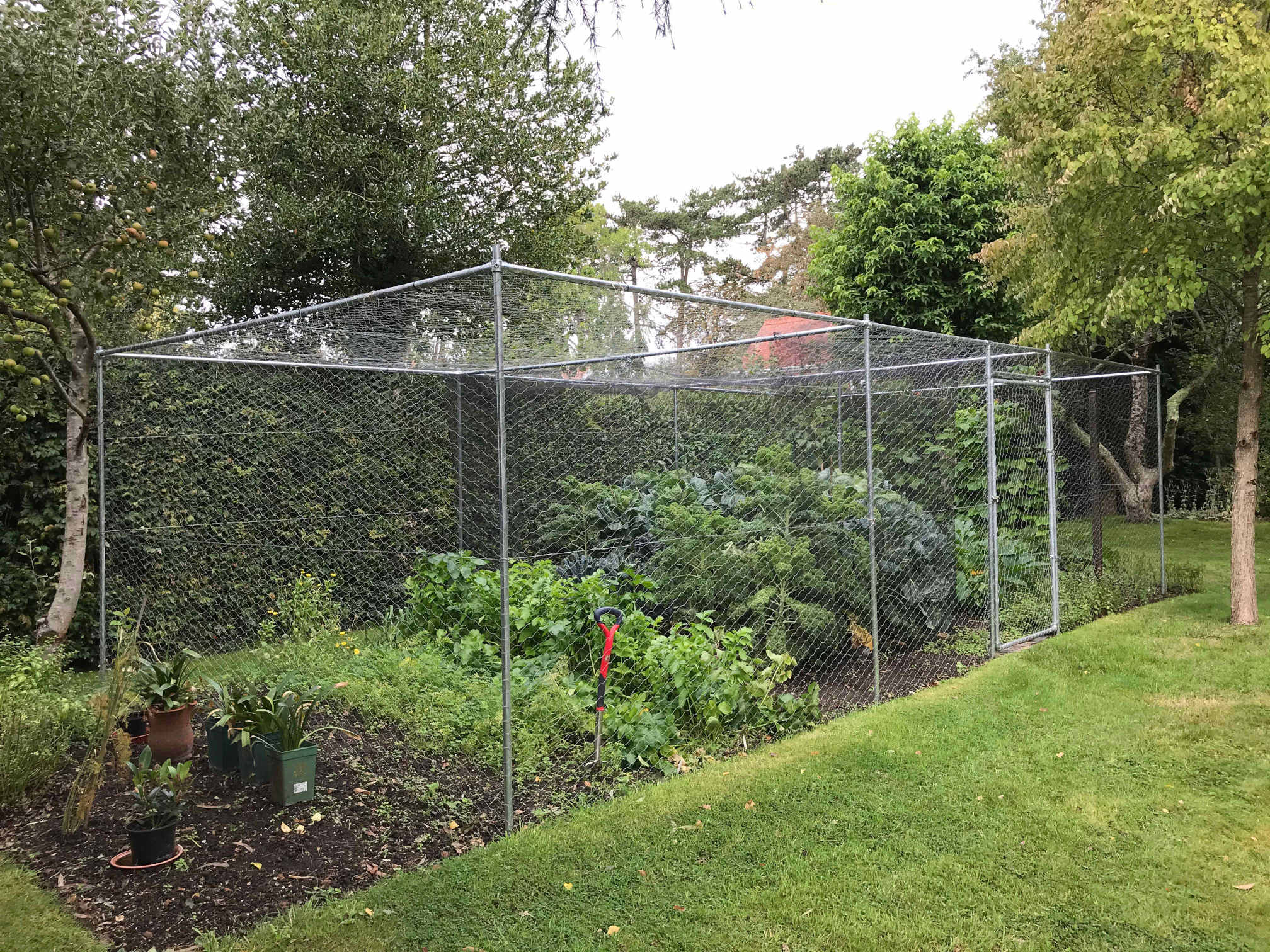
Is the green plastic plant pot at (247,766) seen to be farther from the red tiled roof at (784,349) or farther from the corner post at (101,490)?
the red tiled roof at (784,349)

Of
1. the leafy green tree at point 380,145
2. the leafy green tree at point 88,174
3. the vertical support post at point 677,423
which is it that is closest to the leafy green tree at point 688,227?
the leafy green tree at point 380,145

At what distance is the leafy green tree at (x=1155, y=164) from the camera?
5145 millimetres

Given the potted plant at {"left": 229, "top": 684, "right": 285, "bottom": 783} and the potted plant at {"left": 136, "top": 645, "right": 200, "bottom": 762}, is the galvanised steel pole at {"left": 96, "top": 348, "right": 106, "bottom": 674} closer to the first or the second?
the potted plant at {"left": 136, "top": 645, "right": 200, "bottom": 762}

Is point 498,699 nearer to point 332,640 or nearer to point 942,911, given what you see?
point 332,640

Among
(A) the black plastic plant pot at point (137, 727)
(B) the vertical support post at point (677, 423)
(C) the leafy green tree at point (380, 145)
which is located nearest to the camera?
(A) the black plastic plant pot at point (137, 727)

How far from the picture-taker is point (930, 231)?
1078 centimetres

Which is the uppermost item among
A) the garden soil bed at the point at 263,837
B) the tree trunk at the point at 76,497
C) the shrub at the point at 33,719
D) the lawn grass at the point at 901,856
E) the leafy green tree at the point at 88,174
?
the leafy green tree at the point at 88,174

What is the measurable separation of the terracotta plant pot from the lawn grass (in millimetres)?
1024

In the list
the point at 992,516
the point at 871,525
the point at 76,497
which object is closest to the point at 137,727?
the point at 76,497

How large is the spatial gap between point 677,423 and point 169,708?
163 inches

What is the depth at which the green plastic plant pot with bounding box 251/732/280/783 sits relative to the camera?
3354 millimetres

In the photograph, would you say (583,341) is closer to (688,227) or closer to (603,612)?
(603,612)

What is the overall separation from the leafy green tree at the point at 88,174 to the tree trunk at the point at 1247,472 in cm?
688

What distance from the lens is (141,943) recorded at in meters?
2.43
